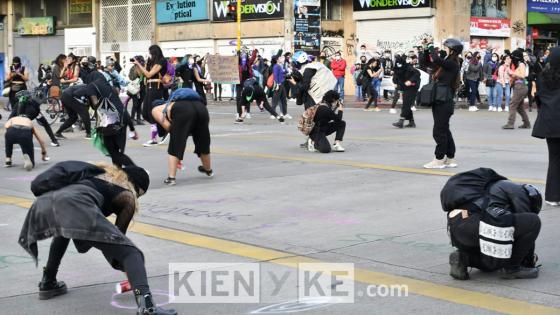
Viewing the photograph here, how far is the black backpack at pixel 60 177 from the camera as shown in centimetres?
494

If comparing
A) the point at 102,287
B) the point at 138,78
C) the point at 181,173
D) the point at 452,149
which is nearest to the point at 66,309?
the point at 102,287

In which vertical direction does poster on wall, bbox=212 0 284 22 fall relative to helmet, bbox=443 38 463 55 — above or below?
above

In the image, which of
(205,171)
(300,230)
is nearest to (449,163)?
(205,171)

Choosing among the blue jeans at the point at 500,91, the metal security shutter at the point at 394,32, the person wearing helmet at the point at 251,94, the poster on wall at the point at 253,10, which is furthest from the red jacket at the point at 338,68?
the person wearing helmet at the point at 251,94

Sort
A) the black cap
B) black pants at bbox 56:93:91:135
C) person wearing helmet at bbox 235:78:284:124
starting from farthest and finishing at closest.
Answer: person wearing helmet at bbox 235:78:284:124 → black pants at bbox 56:93:91:135 → the black cap

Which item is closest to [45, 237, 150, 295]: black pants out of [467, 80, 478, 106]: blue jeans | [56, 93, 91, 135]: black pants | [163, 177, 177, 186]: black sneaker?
[163, 177, 177, 186]: black sneaker

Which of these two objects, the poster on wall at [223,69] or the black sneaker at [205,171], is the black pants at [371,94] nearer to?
the poster on wall at [223,69]

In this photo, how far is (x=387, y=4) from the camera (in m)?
34.9

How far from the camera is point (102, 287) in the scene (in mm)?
5922

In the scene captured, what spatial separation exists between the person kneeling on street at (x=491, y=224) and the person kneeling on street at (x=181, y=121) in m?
5.03

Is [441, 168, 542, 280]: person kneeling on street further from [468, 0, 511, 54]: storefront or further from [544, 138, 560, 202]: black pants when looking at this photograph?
[468, 0, 511, 54]: storefront

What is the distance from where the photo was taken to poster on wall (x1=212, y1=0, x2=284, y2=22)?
3553 cm

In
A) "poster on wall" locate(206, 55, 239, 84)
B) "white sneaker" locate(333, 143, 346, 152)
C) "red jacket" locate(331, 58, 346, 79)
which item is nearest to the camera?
"white sneaker" locate(333, 143, 346, 152)

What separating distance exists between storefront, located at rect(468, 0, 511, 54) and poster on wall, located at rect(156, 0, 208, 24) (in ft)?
38.9
